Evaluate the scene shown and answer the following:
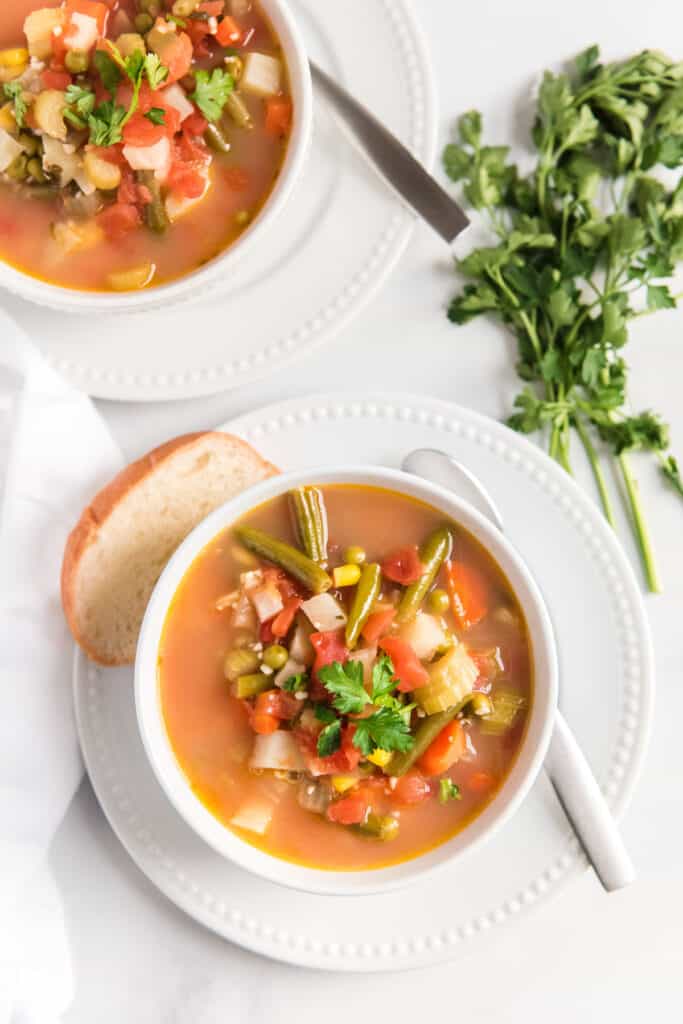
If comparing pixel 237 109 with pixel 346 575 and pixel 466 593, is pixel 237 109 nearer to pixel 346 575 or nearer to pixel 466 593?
pixel 346 575

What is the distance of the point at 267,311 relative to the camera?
3.15 meters

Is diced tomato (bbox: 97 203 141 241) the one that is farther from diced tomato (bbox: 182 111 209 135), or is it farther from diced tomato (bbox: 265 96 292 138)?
diced tomato (bbox: 265 96 292 138)

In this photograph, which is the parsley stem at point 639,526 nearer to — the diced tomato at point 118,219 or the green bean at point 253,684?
the green bean at point 253,684

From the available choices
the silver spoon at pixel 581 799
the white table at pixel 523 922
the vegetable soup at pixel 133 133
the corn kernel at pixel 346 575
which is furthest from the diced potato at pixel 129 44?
the corn kernel at pixel 346 575

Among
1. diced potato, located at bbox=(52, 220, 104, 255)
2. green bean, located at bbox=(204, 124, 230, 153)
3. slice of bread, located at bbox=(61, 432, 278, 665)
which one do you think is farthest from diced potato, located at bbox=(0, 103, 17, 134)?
slice of bread, located at bbox=(61, 432, 278, 665)

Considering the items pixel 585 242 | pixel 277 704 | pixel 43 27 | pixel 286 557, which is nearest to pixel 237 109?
pixel 43 27

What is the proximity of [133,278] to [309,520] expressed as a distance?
824 mm

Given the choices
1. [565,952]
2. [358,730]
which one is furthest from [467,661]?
[565,952]

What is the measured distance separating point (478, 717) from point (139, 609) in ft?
3.30

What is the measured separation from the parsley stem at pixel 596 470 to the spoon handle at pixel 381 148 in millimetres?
779

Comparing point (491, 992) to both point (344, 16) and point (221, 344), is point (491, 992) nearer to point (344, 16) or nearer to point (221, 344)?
point (221, 344)

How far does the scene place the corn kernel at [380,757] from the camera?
2.68 m

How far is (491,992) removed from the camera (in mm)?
3236

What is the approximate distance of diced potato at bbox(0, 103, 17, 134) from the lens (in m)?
2.82
